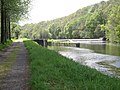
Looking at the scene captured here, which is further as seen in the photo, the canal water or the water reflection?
the water reflection

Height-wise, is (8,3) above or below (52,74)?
above

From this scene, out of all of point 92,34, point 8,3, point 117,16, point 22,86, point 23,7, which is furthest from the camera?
point 92,34

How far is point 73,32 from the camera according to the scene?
642ft

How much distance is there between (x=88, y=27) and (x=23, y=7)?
447 feet

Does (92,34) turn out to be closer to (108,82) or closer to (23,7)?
(23,7)

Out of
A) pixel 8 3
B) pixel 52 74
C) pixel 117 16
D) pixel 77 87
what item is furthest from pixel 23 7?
pixel 117 16

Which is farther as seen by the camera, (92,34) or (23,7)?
(92,34)

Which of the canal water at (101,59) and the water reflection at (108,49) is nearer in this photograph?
the canal water at (101,59)

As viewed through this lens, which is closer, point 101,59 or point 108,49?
point 101,59

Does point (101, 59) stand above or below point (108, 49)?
below

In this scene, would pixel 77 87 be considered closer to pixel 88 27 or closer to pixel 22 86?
pixel 22 86

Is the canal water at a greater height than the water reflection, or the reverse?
the water reflection

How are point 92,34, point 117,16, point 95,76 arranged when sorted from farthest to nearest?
point 92,34 < point 117,16 < point 95,76

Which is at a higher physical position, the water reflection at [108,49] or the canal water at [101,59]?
the water reflection at [108,49]
